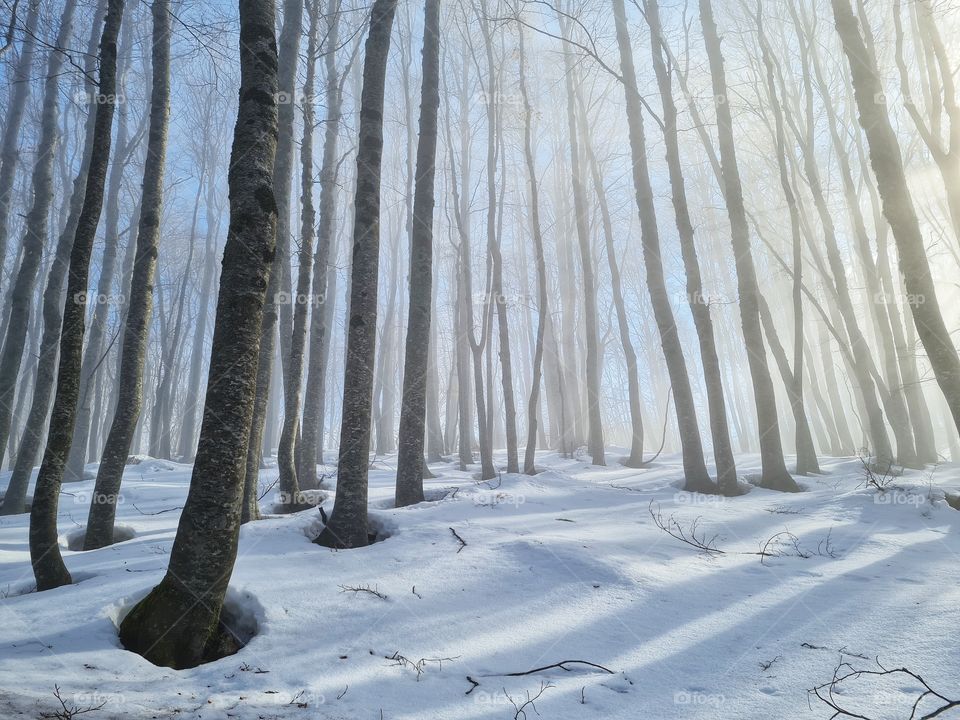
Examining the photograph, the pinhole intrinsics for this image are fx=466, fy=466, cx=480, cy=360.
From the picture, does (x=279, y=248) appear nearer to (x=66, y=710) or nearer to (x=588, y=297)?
(x=66, y=710)

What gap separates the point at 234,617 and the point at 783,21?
17533mm

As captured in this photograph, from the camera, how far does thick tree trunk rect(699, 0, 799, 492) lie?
7.59m

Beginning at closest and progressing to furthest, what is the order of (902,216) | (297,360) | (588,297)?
(902,216), (297,360), (588,297)

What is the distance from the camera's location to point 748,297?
8266 millimetres

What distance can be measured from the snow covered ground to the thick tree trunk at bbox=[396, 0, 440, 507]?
1073mm

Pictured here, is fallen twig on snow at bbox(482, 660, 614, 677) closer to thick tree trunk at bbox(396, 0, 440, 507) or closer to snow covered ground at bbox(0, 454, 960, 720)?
snow covered ground at bbox(0, 454, 960, 720)

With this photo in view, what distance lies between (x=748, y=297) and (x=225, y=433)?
8.49 meters

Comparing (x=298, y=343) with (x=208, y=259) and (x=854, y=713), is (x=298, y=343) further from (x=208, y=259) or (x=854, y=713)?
(x=208, y=259)

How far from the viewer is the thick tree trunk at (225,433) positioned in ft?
8.37

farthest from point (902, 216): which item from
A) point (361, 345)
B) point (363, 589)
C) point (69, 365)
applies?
point (69, 365)

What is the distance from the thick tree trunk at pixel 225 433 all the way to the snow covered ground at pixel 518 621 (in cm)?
23

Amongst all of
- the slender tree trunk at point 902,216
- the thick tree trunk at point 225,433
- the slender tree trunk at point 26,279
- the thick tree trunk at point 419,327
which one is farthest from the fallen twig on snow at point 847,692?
the slender tree trunk at point 26,279

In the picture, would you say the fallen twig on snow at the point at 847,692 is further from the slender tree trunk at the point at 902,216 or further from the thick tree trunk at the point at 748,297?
the thick tree trunk at the point at 748,297

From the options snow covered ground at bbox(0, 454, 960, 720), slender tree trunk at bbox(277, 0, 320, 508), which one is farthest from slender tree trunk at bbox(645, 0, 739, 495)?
slender tree trunk at bbox(277, 0, 320, 508)
